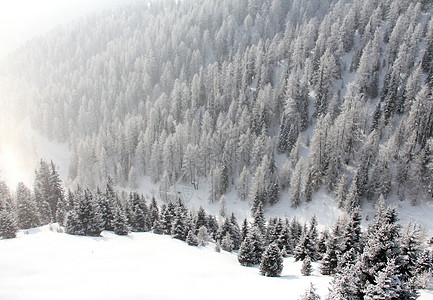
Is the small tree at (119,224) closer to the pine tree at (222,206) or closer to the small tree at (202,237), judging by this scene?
the small tree at (202,237)

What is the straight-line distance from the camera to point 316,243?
39.9 m

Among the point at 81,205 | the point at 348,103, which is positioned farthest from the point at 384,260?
the point at 348,103

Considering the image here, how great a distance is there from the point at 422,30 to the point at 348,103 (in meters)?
49.5

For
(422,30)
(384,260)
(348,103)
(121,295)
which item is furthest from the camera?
(422,30)

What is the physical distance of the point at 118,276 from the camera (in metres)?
19.3

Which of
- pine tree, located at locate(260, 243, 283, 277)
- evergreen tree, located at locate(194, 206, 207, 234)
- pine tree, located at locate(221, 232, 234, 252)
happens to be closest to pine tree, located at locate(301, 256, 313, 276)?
pine tree, located at locate(260, 243, 283, 277)

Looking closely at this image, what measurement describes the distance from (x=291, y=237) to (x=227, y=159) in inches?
1537

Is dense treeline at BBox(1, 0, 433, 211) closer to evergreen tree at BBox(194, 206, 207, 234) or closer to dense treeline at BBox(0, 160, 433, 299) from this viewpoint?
dense treeline at BBox(0, 160, 433, 299)

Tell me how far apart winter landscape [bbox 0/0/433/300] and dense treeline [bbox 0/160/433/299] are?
20 centimetres

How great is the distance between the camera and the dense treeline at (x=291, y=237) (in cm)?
1772

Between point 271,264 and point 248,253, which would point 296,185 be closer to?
point 248,253

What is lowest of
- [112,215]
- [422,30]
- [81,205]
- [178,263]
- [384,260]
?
[112,215]

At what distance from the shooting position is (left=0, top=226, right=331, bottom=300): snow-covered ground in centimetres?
1575

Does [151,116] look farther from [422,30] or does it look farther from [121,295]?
[422,30]
